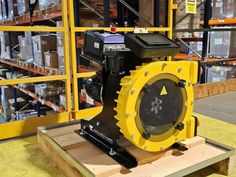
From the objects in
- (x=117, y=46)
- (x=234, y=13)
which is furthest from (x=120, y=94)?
(x=234, y=13)

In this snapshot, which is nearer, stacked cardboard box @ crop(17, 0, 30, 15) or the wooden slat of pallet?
the wooden slat of pallet

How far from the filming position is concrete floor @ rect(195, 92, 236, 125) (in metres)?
2.77

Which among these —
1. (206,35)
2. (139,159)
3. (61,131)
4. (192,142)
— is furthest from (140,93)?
(206,35)

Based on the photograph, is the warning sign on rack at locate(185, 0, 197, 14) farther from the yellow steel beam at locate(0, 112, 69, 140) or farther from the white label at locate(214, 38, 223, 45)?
the yellow steel beam at locate(0, 112, 69, 140)

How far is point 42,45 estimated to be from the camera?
3734mm

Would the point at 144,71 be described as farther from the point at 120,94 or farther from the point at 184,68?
the point at 184,68

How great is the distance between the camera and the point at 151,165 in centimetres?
148

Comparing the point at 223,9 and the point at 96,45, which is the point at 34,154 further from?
the point at 223,9

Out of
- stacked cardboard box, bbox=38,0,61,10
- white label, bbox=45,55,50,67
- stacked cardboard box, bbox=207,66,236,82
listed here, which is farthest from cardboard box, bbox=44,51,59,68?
stacked cardboard box, bbox=207,66,236,82

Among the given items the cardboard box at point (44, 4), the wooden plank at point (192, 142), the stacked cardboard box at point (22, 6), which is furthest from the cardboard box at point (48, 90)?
the wooden plank at point (192, 142)

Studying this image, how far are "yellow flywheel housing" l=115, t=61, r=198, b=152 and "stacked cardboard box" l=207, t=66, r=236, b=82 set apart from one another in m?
3.58

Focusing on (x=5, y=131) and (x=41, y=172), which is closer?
(x=41, y=172)

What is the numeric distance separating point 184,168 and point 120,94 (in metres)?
0.53

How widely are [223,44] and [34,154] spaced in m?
4.10
